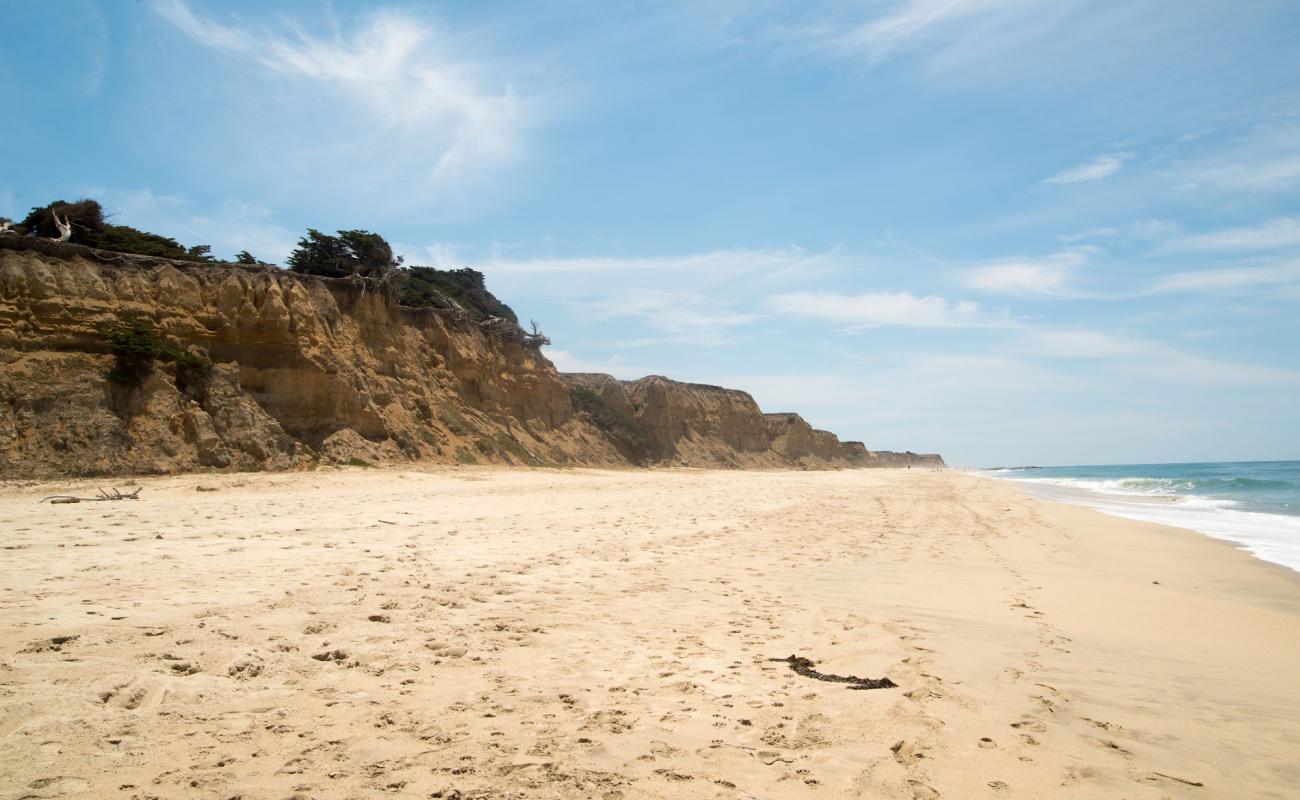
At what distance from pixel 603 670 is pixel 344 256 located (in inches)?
994

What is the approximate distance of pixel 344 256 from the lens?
25734 millimetres

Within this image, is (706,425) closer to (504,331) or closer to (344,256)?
(504,331)

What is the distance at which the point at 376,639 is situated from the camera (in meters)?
4.75

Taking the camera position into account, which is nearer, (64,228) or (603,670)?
(603,670)

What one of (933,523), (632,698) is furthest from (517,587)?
(933,523)

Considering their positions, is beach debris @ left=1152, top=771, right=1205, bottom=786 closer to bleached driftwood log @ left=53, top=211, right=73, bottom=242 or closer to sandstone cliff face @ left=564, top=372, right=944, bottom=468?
bleached driftwood log @ left=53, top=211, right=73, bottom=242

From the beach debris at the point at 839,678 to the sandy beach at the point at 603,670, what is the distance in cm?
9

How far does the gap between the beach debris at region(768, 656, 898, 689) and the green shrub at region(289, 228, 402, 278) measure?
24335 mm

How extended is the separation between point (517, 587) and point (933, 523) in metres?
10.6

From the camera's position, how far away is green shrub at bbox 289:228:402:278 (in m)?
25.3

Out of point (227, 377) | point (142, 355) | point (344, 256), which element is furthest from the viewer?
point (344, 256)

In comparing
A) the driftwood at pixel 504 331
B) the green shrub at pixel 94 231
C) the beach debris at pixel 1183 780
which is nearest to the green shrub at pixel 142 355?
the green shrub at pixel 94 231

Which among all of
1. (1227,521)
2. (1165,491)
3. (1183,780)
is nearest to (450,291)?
(1227,521)

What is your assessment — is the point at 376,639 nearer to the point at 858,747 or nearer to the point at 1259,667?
the point at 858,747
